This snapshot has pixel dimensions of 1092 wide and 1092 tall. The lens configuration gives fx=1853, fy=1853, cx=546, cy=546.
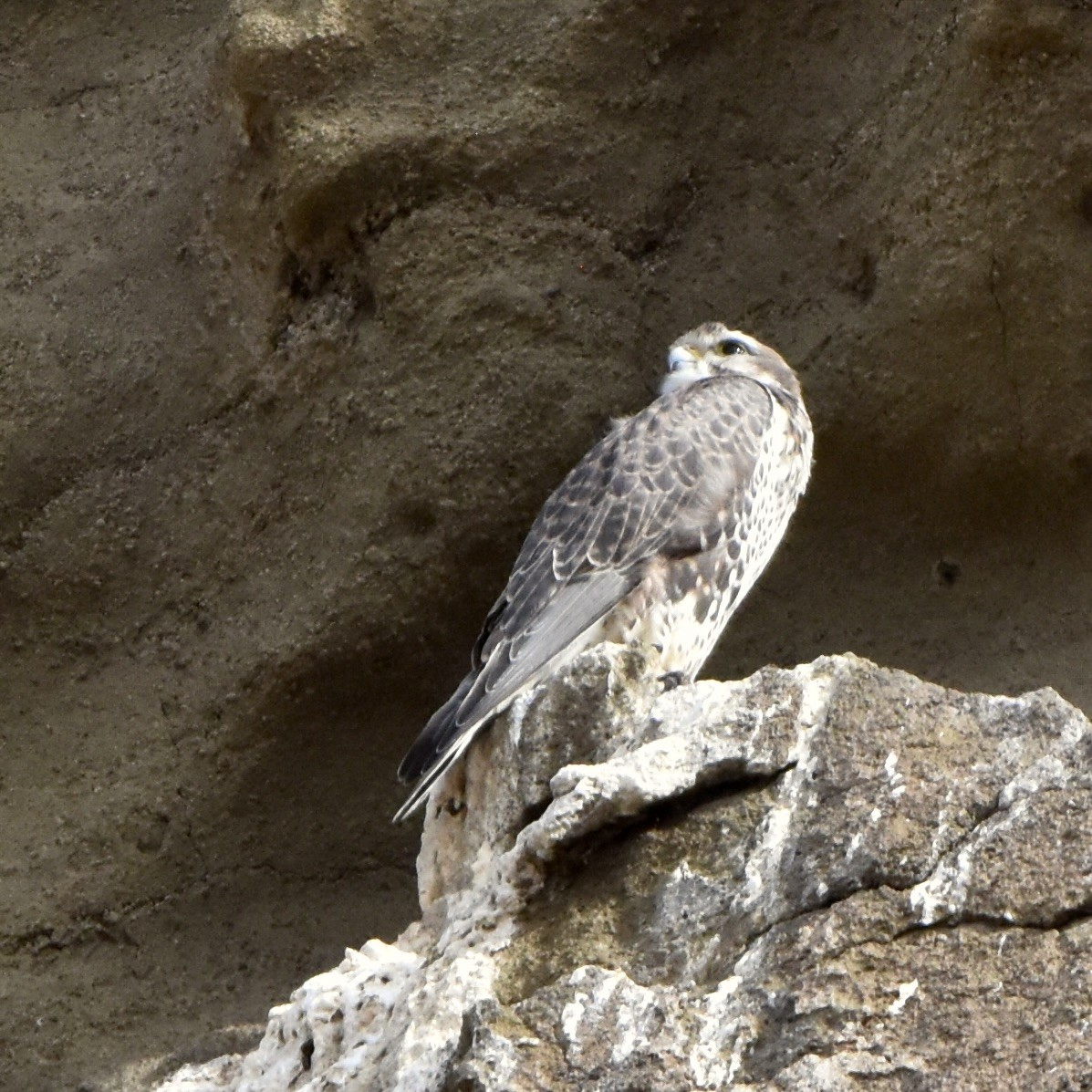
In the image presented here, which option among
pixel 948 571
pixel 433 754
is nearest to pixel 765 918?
pixel 433 754

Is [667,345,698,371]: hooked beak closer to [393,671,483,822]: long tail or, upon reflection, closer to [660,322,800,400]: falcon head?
[660,322,800,400]: falcon head

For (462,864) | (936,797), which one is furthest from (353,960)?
(936,797)

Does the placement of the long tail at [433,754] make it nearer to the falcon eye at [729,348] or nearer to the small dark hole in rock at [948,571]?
the falcon eye at [729,348]

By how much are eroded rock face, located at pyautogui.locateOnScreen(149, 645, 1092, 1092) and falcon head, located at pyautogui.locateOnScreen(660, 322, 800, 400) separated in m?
1.58

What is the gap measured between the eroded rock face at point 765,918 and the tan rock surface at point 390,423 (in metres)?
1.63

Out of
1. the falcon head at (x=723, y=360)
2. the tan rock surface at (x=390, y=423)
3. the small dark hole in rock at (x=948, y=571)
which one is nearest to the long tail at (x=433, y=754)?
the tan rock surface at (x=390, y=423)

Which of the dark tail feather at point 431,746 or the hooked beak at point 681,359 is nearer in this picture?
the dark tail feather at point 431,746

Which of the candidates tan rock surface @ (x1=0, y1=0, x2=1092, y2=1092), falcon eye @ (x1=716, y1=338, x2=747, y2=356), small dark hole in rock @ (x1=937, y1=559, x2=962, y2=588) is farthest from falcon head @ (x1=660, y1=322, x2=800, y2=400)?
small dark hole in rock @ (x1=937, y1=559, x2=962, y2=588)

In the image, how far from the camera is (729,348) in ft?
15.9

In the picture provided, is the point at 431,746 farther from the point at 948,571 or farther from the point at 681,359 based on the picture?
the point at 948,571

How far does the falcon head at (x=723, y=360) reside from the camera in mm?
4805

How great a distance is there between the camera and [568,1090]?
8.73ft

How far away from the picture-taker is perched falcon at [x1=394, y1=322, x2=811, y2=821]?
4270 mm

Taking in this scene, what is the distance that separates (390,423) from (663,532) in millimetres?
989
